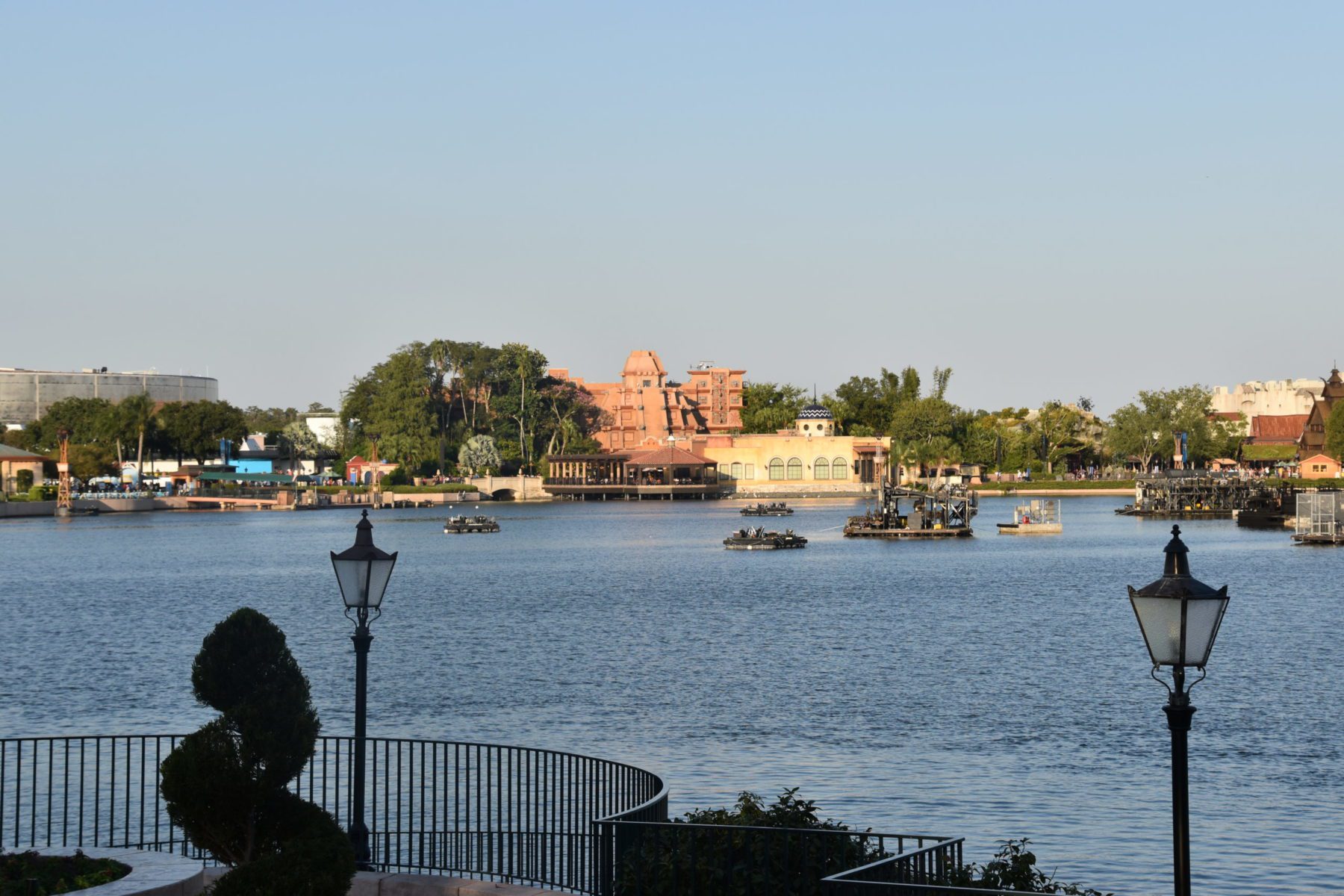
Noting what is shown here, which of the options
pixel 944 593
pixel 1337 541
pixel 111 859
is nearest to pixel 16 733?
pixel 111 859

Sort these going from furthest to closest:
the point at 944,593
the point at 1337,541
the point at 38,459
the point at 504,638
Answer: the point at 38,459 < the point at 1337,541 < the point at 944,593 < the point at 504,638

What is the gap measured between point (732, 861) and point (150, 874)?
494 centimetres

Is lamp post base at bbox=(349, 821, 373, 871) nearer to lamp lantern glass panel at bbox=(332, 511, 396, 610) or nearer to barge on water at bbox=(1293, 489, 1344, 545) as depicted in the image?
lamp lantern glass panel at bbox=(332, 511, 396, 610)

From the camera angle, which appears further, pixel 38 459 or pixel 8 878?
pixel 38 459

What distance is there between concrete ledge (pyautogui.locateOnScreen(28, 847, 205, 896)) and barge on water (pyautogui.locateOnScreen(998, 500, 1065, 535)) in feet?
355

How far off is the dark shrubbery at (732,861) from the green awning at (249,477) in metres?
187

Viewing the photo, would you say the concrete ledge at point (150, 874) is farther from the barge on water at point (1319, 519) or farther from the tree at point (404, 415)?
the tree at point (404, 415)

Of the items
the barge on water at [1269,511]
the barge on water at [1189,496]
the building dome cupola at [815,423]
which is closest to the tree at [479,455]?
the building dome cupola at [815,423]

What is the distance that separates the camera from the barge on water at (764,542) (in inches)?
4058

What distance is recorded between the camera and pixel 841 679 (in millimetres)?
41406

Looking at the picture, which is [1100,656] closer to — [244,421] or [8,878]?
[8,878]

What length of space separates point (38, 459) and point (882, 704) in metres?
154

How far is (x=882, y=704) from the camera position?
36719 millimetres

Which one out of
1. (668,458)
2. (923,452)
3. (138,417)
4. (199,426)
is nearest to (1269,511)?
(923,452)
